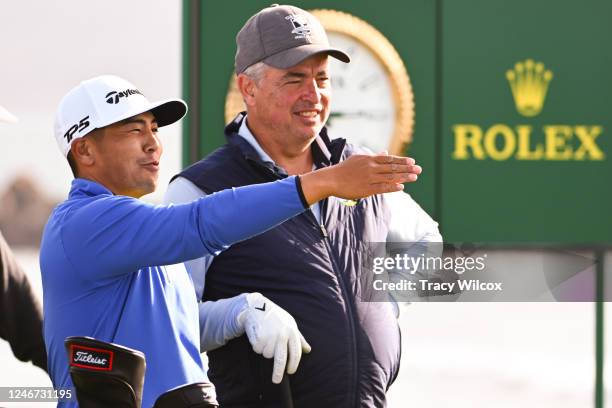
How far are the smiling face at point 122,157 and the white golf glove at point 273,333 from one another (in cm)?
40

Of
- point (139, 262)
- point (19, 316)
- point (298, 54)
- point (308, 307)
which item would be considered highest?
point (298, 54)

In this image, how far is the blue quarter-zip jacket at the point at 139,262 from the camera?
65.0 inches

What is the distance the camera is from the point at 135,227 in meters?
1.68

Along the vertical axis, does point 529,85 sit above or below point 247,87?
below

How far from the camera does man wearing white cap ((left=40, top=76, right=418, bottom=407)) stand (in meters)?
1.66

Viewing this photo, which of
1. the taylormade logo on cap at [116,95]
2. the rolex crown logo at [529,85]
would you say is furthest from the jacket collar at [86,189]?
the rolex crown logo at [529,85]

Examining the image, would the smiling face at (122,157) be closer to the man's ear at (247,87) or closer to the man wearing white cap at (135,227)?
the man wearing white cap at (135,227)

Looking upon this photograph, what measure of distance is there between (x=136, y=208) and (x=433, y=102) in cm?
274

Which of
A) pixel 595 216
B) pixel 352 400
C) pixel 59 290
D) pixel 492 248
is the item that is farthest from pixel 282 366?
pixel 595 216

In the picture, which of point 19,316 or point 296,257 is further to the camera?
point 19,316

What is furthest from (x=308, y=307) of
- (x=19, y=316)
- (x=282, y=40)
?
(x=19, y=316)

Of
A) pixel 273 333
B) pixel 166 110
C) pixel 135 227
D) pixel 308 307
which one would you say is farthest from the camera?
pixel 308 307

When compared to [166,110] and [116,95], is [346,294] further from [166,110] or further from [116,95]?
[116,95]

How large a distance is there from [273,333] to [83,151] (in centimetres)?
52
